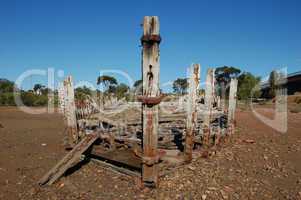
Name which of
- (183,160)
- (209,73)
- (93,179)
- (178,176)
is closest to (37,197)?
(93,179)

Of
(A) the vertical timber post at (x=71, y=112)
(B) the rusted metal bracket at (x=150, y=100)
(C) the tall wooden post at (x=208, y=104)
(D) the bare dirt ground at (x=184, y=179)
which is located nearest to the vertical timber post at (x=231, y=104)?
(D) the bare dirt ground at (x=184, y=179)

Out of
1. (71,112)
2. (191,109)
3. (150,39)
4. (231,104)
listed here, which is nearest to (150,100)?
(150,39)

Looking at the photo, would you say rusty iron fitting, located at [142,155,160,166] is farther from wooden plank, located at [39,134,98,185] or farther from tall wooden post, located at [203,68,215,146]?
tall wooden post, located at [203,68,215,146]

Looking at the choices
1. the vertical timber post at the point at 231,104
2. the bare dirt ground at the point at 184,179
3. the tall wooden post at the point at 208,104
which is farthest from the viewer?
the vertical timber post at the point at 231,104

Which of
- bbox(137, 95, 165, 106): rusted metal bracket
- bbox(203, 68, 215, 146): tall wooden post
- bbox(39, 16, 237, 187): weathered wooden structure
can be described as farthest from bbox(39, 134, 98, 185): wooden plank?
bbox(203, 68, 215, 146): tall wooden post

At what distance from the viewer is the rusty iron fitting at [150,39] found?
450cm

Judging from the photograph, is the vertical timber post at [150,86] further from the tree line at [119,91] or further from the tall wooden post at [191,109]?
the tree line at [119,91]

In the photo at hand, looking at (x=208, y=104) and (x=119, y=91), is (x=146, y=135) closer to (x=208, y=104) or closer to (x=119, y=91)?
(x=208, y=104)

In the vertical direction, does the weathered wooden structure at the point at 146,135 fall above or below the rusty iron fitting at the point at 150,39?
below

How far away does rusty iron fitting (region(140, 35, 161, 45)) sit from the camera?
450 centimetres

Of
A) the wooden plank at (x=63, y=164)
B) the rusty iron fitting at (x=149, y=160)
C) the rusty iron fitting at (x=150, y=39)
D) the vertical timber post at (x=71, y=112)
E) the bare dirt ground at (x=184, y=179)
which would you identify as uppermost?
the rusty iron fitting at (x=150, y=39)

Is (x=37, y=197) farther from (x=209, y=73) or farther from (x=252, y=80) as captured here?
(x=252, y=80)

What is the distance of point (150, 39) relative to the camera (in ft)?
14.8

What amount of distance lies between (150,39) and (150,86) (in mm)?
919
